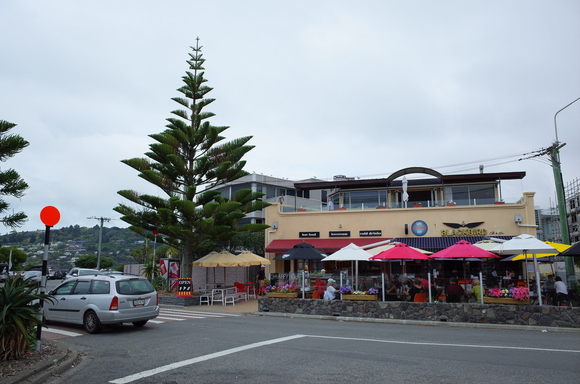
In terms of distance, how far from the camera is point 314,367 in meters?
7.18

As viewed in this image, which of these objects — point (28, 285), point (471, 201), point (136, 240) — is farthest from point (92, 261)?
point (28, 285)

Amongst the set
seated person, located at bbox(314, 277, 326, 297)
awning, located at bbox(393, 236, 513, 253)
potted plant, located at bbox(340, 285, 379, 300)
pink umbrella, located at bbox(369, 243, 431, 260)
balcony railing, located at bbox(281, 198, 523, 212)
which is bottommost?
potted plant, located at bbox(340, 285, 379, 300)

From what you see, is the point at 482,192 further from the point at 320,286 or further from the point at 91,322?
the point at 91,322

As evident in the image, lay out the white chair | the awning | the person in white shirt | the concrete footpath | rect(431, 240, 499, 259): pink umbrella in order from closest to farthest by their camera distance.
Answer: the concrete footpath, the person in white shirt, rect(431, 240, 499, 259): pink umbrella, the white chair, the awning

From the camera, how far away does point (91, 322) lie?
10891mm

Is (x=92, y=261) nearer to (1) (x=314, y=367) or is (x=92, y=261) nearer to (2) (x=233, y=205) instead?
(2) (x=233, y=205)

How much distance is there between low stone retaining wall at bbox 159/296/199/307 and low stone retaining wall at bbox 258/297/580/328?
5.18 meters

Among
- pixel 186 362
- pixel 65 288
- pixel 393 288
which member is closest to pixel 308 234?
pixel 393 288

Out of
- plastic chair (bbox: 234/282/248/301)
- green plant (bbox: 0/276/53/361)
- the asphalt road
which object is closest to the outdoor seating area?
the asphalt road

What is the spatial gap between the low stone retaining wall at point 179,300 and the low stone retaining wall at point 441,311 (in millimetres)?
5182

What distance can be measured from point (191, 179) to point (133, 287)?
1323 centimetres

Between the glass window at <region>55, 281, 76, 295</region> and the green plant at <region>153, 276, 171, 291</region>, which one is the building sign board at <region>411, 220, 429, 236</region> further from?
the glass window at <region>55, 281, 76, 295</region>

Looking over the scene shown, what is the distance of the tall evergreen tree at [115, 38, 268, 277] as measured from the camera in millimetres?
22500

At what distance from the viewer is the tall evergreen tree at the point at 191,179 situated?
73.8 feet
